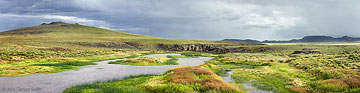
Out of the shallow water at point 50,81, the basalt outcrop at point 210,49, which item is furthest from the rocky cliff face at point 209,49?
the shallow water at point 50,81

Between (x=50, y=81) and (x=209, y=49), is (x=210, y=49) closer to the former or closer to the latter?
(x=209, y=49)

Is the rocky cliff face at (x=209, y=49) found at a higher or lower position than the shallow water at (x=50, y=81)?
lower

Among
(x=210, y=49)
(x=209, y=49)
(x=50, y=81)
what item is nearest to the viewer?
(x=50, y=81)

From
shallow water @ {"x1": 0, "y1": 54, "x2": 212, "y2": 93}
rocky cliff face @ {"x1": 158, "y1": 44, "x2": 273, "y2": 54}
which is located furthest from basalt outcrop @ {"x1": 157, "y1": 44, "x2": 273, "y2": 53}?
shallow water @ {"x1": 0, "y1": 54, "x2": 212, "y2": 93}

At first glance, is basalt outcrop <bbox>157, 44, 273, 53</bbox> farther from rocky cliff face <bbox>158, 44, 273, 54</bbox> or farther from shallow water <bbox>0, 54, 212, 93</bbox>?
shallow water <bbox>0, 54, 212, 93</bbox>

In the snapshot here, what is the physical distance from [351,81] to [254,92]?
9606 mm

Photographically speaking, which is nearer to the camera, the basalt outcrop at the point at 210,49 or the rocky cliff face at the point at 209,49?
the basalt outcrop at the point at 210,49

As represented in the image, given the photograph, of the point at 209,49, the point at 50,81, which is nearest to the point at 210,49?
the point at 209,49

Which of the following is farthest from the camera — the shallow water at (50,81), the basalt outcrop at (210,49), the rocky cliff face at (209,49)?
the rocky cliff face at (209,49)

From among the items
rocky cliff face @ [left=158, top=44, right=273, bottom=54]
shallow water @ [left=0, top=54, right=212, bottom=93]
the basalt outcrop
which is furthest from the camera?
rocky cliff face @ [left=158, top=44, right=273, bottom=54]

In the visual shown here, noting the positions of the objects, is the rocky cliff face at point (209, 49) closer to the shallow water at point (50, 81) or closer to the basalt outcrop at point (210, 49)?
the basalt outcrop at point (210, 49)

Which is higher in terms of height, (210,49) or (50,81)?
(50,81)

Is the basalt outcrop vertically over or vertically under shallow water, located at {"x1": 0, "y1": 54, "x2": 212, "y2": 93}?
under

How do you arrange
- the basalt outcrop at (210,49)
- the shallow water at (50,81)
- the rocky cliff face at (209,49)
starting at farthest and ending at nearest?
the rocky cliff face at (209,49) < the basalt outcrop at (210,49) < the shallow water at (50,81)
